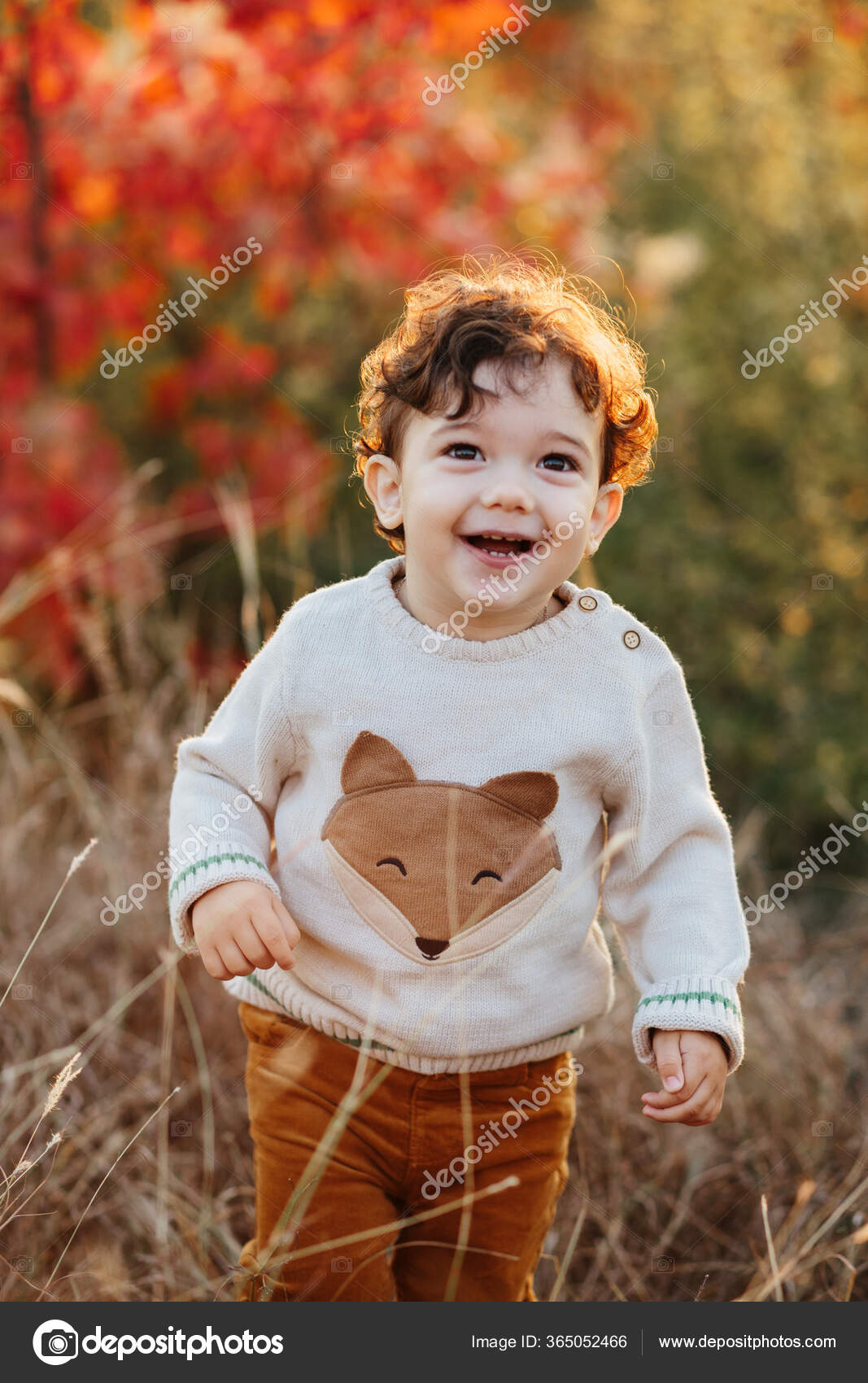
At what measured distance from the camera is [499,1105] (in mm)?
1663

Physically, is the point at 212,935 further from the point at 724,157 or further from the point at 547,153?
the point at 724,157

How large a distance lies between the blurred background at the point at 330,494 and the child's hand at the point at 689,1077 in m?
0.58

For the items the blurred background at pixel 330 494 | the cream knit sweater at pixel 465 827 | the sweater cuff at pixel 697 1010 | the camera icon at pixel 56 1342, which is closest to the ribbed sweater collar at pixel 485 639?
the cream knit sweater at pixel 465 827

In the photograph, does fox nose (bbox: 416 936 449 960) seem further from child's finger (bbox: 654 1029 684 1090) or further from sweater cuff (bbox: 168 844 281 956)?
child's finger (bbox: 654 1029 684 1090)

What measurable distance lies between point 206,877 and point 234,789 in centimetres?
14

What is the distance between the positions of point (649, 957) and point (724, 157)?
3617mm

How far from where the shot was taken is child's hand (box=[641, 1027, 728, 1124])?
152cm

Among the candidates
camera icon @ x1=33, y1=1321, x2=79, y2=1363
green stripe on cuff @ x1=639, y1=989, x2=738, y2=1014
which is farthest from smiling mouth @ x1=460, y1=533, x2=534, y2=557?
camera icon @ x1=33, y1=1321, x2=79, y2=1363

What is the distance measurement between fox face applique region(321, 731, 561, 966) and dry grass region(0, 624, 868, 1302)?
17.1 inches

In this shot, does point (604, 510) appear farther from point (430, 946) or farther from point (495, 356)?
point (430, 946)

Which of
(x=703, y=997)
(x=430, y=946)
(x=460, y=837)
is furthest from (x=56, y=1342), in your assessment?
(x=703, y=997)

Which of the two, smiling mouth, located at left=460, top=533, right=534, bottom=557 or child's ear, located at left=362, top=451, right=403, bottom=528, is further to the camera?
child's ear, located at left=362, top=451, right=403, bottom=528

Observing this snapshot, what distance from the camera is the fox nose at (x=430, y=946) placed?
1550 mm

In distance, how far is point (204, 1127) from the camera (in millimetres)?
2182
